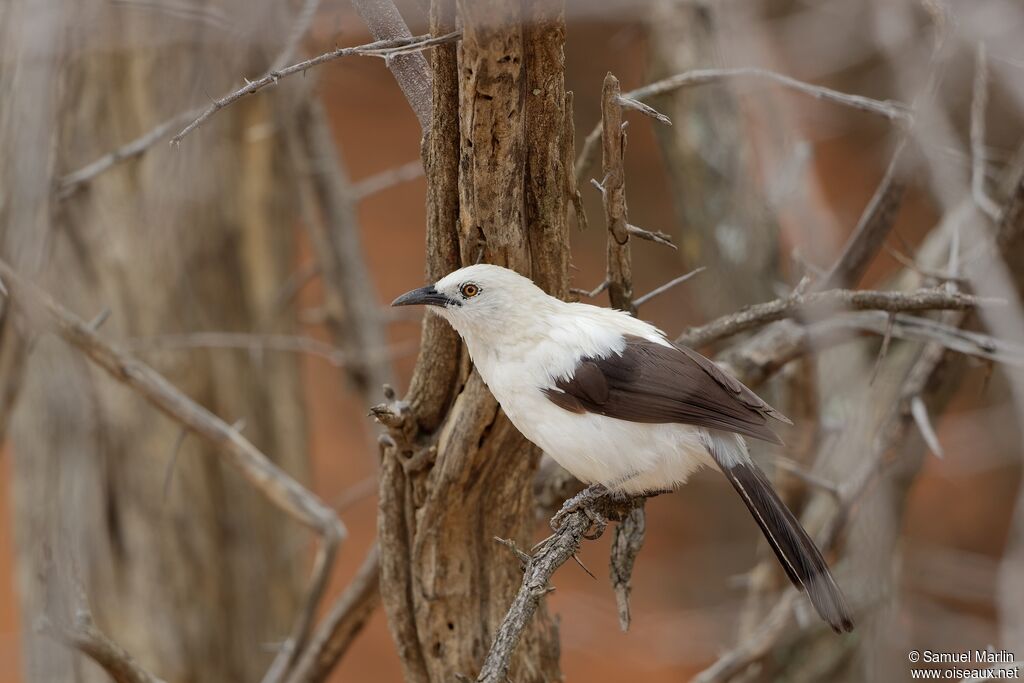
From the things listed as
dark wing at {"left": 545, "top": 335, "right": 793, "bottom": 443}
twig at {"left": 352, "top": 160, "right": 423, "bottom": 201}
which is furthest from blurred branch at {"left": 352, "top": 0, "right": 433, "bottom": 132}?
twig at {"left": 352, "top": 160, "right": 423, "bottom": 201}

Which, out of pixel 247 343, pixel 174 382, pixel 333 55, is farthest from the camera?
pixel 174 382

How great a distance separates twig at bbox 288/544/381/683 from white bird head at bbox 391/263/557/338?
127cm

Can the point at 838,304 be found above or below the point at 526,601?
above

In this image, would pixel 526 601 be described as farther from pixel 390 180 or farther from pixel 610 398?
pixel 390 180

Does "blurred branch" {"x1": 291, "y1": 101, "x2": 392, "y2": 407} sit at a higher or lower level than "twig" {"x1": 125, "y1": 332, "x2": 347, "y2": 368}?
higher

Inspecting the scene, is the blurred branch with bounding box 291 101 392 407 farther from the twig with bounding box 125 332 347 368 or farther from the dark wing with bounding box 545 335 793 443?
the dark wing with bounding box 545 335 793 443

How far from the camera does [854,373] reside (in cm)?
508

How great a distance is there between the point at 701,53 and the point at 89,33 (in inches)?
123

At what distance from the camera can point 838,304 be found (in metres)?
3.01

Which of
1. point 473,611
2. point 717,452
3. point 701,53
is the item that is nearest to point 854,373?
point 701,53

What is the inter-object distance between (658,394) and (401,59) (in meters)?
1.19

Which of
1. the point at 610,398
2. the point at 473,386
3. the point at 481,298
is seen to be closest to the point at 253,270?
the point at 473,386

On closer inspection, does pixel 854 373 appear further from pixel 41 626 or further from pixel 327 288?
pixel 41 626

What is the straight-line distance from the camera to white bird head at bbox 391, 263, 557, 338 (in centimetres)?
267
